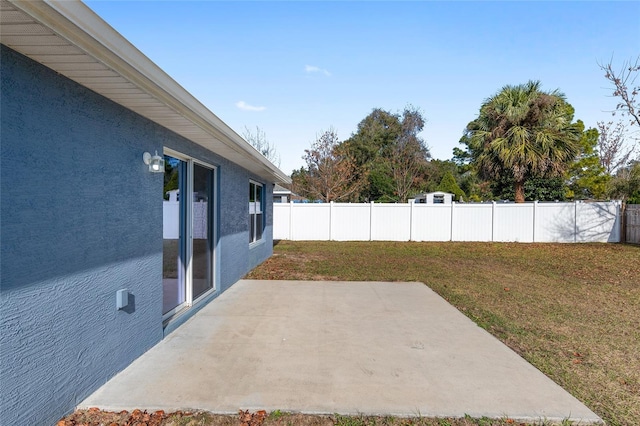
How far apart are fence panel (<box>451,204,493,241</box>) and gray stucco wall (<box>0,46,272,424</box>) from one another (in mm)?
14378

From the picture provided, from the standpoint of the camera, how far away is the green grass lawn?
3.17 meters

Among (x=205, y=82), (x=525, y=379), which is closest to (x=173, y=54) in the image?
(x=205, y=82)

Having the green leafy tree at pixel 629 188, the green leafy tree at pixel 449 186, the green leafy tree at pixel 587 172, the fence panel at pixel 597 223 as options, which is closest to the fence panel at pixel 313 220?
the fence panel at pixel 597 223

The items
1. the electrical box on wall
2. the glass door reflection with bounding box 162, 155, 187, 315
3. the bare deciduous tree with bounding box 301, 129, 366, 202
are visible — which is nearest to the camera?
the electrical box on wall

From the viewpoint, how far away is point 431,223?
1542 centimetres

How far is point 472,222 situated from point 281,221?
9.17m

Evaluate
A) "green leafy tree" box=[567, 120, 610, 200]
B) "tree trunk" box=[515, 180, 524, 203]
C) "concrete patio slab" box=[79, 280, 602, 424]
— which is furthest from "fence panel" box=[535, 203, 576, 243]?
"green leafy tree" box=[567, 120, 610, 200]

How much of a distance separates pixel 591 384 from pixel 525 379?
60cm

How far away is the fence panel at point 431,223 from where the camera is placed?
50.3 feet

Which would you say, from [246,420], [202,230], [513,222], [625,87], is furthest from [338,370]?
[625,87]

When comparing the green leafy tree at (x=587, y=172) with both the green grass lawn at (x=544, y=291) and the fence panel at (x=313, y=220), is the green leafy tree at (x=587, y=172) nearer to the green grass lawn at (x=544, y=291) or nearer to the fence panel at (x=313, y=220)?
the green grass lawn at (x=544, y=291)

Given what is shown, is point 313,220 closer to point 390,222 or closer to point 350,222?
point 350,222

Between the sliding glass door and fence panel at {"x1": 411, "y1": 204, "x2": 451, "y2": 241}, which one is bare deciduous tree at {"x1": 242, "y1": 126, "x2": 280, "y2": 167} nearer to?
fence panel at {"x1": 411, "y1": 204, "x2": 451, "y2": 241}

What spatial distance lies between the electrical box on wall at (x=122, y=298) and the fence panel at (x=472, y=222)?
14763mm
